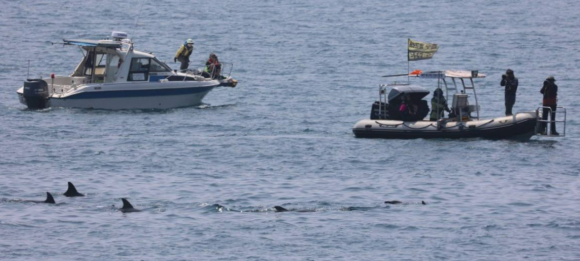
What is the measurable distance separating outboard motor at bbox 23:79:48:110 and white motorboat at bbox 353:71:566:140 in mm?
12328

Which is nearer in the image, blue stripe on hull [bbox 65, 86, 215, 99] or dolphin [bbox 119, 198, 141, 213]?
dolphin [bbox 119, 198, 141, 213]

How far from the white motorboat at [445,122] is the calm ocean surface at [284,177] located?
0.33 m

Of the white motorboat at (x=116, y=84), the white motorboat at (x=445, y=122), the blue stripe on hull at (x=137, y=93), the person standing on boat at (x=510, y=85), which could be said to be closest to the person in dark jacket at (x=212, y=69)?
the white motorboat at (x=116, y=84)

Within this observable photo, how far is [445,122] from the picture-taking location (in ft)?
110

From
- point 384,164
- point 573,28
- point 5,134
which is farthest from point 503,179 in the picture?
point 573,28

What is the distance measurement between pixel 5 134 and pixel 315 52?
98.7 feet

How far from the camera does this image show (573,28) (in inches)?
2938

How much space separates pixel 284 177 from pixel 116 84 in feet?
42.0

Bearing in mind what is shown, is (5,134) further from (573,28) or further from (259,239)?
(573,28)

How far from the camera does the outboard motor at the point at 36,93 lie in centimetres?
3950

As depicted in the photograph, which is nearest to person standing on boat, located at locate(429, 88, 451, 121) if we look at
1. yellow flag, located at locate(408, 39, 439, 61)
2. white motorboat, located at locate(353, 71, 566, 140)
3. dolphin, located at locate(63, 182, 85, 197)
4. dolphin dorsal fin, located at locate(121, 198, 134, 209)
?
white motorboat, located at locate(353, 71, 566, 140)

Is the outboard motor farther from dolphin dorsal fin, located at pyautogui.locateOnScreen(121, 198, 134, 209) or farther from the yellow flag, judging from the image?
dolphin dorsal fin, located at pyautogui.locateOnScreen(121, 198, 134, 209)

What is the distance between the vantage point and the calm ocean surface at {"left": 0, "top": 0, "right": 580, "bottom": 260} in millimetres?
22891

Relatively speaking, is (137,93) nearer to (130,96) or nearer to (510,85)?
(130,96)
